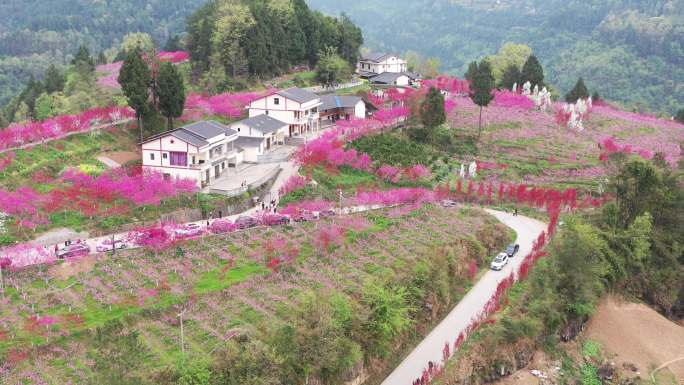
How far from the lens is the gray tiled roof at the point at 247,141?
5016 centimetres

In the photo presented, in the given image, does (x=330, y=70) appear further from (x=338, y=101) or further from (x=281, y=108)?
(x=281, y=108)

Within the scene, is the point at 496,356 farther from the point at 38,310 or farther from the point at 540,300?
the point at 38,310

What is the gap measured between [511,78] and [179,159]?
51.1 m

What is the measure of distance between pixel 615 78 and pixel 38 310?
334 ft

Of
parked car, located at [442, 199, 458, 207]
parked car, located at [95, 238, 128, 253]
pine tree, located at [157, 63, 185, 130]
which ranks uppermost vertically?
pine tree, located at [157, 63, 185, 130]

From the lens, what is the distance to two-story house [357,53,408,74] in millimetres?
88188

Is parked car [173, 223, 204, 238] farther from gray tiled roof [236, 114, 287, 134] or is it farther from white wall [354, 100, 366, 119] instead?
white wall [354, 100, 366, 119]

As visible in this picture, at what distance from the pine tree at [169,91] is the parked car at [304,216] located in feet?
49.5

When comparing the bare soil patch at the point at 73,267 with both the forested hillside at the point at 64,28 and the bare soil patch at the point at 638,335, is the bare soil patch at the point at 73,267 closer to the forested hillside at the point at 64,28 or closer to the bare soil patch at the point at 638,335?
the bare soil patch at the point at 638,335

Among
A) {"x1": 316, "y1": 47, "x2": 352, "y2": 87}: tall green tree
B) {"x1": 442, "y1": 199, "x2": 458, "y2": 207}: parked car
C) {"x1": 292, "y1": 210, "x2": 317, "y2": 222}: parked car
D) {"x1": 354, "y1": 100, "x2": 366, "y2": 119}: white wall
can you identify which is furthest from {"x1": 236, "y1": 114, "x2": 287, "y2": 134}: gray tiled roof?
{"x1": 316, "y1": 47, "x2": 352, "y2": 87}: tall green tree

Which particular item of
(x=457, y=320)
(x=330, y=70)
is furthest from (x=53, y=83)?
(x=457, y=320)

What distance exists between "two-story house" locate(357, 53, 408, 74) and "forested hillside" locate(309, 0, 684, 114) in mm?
34738

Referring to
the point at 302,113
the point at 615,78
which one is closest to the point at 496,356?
the point at 302,113

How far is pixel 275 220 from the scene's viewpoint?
38594 millimetres
